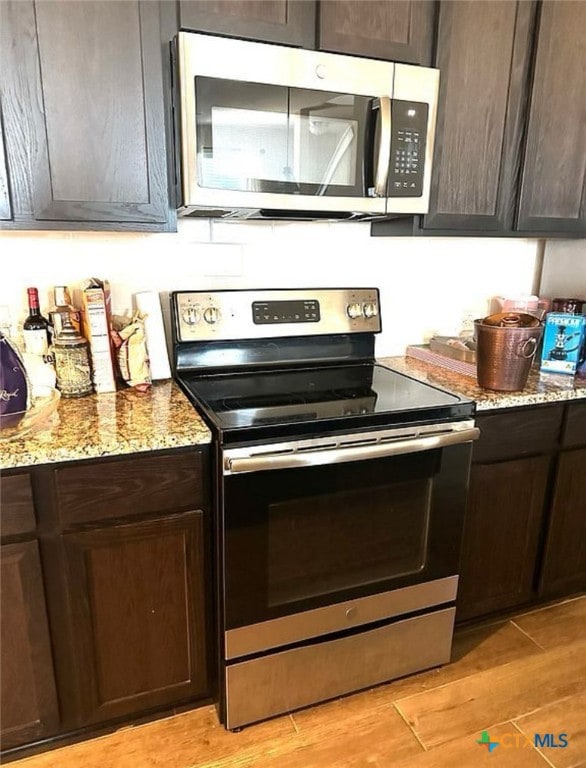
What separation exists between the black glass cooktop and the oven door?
7cm

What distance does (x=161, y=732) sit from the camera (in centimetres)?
155

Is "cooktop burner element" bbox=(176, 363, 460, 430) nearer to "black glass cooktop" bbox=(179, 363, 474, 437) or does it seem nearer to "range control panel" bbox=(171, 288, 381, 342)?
"black glass cooktop" bbox=(179, 363, 474, 437)

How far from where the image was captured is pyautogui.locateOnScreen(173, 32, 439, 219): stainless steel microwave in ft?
4.57

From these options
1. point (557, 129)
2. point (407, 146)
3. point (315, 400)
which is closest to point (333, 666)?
point (315, 400)

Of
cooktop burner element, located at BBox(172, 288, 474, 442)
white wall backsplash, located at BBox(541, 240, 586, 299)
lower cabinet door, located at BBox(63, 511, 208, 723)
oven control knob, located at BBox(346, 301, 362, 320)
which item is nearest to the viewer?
lower cabinet door, located at BBox(63, 511, 208, 723)

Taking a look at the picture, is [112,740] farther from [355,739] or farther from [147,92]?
[147,92]

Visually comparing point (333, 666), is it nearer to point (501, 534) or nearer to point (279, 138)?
point (501, 534)

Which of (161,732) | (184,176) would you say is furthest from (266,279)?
(161,732)

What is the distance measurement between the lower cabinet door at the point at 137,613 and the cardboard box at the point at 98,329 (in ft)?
1.54

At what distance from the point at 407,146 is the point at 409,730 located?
167 cm

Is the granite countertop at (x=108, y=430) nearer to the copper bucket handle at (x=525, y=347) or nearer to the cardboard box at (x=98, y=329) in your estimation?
the cardboard box at (x=98, y=329)

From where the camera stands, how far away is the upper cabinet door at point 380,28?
1493mm

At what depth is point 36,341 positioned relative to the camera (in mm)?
1608

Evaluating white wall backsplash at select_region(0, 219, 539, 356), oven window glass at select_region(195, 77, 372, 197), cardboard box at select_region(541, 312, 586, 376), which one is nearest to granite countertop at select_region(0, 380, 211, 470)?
white wall backsplash at select_region(0, 219, 539, 356)
